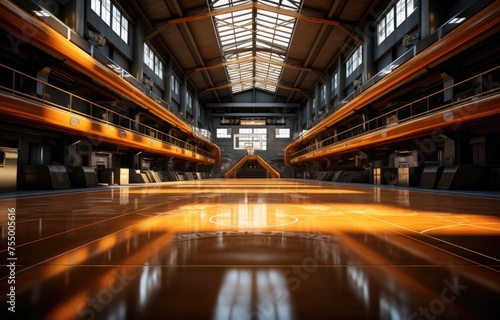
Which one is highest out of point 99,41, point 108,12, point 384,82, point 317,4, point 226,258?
point 317,4

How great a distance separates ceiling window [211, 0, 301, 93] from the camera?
25.8 metres

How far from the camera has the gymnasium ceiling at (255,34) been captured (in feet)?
75.7

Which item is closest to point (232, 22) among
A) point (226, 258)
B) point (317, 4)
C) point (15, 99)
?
point (317, 4)

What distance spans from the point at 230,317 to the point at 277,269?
0.73m

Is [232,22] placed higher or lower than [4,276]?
higher

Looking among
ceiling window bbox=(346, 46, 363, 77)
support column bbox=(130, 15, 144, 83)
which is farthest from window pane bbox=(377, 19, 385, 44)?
support column bbox=(130, 15, 144, 83)

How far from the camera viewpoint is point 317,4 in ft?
73.9

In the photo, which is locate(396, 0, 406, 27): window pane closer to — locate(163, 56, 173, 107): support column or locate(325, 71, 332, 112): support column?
locate(325, 71, 332, 112): support column

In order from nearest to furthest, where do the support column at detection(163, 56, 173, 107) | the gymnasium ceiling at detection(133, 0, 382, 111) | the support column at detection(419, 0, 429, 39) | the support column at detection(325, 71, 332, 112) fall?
the support column at detection(419, 0, 429, 39) < the gymnasium ceiling at detection(133, 0, 382, 111) < the support column at detection(163, 56, 173, 107) < the support column at detection(325, 71, 332, 112)

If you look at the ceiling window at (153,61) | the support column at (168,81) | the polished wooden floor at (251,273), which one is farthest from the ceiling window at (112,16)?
the polished wooden floor at (251,273)

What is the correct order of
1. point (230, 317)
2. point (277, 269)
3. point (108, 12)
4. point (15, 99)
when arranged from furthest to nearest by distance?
point (108, 12), point (15, 99), point (277, 269), point (230, 317)

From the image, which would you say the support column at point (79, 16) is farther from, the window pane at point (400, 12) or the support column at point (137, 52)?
the window pane at point (400, 12)

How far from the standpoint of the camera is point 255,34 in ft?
101

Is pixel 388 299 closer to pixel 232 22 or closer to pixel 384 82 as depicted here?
pixel 384 82
